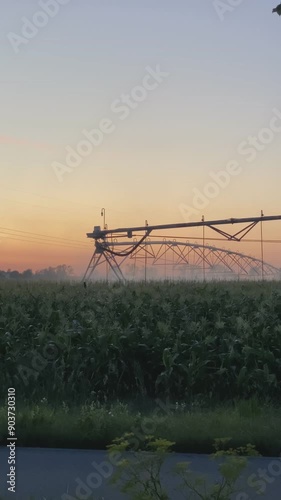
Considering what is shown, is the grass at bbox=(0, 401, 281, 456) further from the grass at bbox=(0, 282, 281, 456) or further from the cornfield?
the cornfield

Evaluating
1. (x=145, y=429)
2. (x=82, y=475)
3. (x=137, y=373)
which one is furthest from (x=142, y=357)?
(x=82, y=475)

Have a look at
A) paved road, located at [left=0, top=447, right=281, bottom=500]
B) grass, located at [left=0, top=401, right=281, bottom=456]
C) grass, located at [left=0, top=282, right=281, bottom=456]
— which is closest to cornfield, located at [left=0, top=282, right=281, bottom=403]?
grass, located at [left=0, top=282, right=281, bottom=456]

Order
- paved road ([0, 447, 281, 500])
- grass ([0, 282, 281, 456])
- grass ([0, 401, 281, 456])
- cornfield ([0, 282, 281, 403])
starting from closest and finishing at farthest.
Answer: paved road ([0, 447, 281, 500]), grass ([0, 401, 281, 456]), grass ([0, 282, 281, 456]), cornfield ([0, 282, 281, 403])

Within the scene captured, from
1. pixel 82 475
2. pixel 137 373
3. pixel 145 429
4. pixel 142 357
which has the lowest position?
pixel 82 475

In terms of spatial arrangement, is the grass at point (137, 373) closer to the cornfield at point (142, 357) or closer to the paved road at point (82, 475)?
the cornfield at point (142, 357)

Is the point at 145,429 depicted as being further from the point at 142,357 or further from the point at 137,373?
the point at 142,357

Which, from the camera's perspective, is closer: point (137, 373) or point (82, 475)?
point (82, 475)

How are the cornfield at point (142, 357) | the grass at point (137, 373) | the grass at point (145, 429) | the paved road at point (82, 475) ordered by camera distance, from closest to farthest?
the paved road at point (82, 475)
the grass at point (145, 429)
the grass at point (137, 373)
the cornfield at point (142, 357)

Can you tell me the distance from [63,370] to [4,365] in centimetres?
119

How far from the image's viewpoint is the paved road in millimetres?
5285

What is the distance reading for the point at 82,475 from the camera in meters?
5.86

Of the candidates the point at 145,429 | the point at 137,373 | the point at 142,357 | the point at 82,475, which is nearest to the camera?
the point at 82,475

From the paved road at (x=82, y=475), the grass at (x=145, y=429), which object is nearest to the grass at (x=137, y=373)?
the grass at (x=145, y=429)

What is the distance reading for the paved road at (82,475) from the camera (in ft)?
17.3
